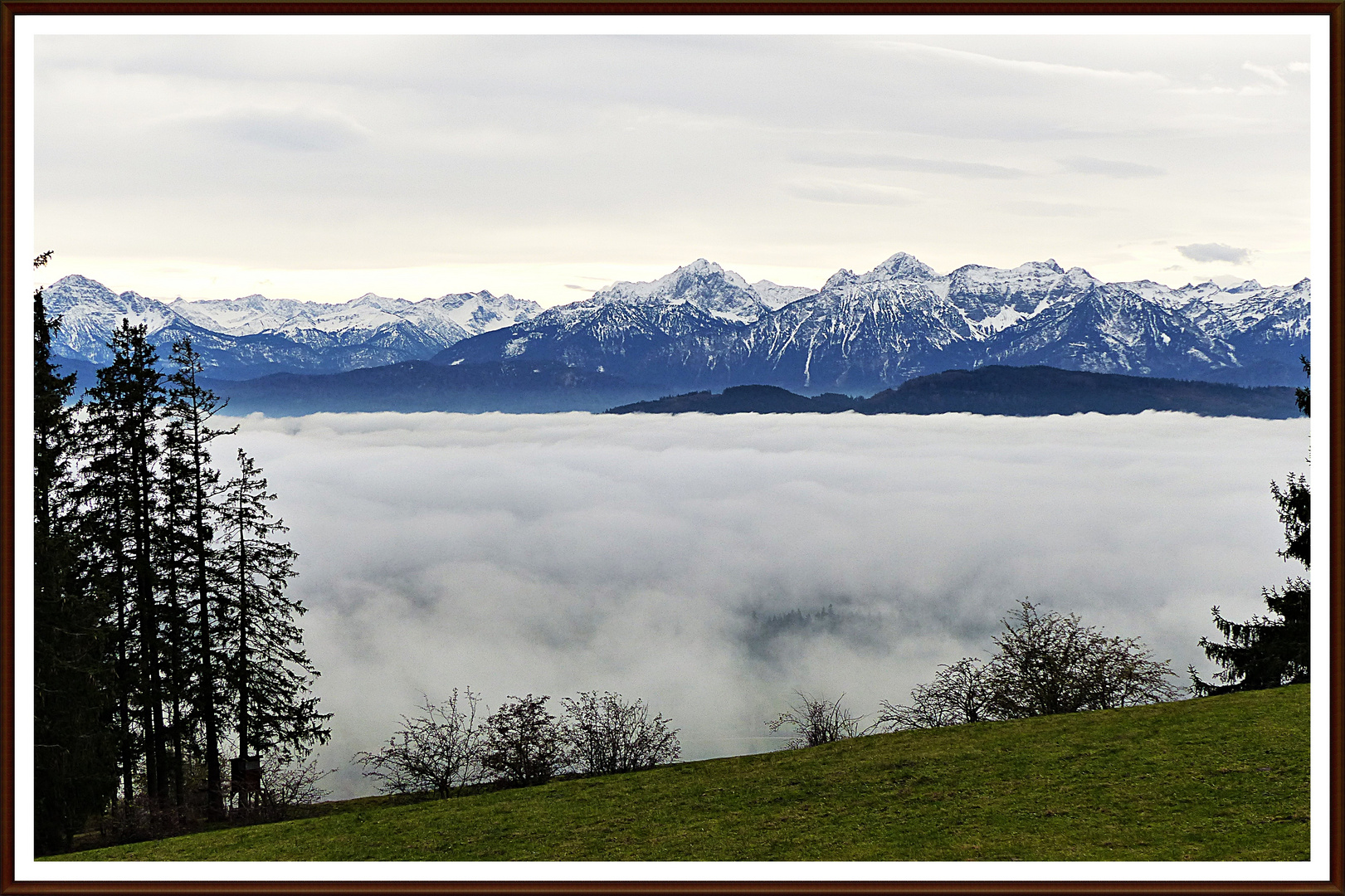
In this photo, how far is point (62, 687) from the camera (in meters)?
23.1

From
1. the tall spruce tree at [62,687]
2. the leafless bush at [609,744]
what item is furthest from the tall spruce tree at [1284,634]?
the tall spruce tree at [62,687]

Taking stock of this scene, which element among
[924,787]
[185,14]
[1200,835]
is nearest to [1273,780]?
[1200,835]

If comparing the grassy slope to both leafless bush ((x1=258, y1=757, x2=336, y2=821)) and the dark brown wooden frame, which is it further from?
leafless bush ((x1=258, y1=757, x2=336, y2=821))

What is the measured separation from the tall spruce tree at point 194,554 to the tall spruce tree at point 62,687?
618cm

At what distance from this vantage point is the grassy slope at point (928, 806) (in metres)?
17.7

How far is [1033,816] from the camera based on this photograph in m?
19.2

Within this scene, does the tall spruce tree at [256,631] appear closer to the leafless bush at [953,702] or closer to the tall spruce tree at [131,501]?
the tall spruce tree at [131,501]

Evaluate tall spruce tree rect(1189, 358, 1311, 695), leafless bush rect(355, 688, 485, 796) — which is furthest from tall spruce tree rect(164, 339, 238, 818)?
tall spruce tree rect(1189, 358, 1311, 695)

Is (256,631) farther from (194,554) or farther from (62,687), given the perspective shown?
(62,687)

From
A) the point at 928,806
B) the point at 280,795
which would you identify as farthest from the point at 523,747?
the point at 928,806

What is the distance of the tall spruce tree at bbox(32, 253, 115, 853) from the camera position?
22.3 metres

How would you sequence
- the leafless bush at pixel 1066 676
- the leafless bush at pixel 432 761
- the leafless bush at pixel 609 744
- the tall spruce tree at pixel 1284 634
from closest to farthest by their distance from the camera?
the tall spruce tree at pixel 1284 634 < the leafless bush at pixel 432 761 < the leafless bush at pixel 1066 676 < the leafless bush at pixel 609 744

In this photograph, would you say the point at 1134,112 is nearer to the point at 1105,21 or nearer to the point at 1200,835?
the point at 1105,21

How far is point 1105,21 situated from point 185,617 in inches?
1214
